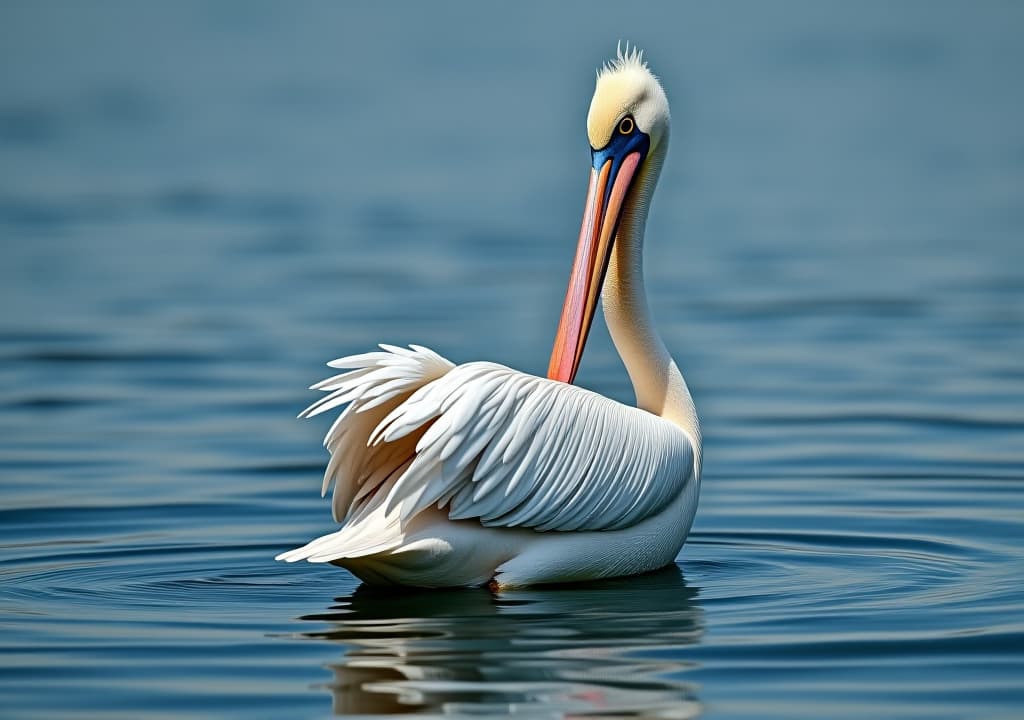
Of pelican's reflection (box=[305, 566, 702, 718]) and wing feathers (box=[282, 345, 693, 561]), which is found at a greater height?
wing feathers (box=[282, 345, 693, 561])

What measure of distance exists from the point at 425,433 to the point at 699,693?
1094mm

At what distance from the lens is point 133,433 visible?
7.79 metres

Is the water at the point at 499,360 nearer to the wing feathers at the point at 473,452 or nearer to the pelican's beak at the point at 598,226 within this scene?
the wing feathers at the point at 473,452

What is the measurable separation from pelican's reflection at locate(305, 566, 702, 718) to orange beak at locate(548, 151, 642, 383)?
2.23 feet

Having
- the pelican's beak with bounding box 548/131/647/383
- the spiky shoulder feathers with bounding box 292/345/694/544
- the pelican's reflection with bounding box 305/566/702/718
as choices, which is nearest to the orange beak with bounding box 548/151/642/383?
the pelican's beak with bounding box 548/131/647/383

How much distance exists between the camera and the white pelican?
4582mm

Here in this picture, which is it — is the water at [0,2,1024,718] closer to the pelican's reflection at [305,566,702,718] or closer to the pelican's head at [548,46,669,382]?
the pelican's reflection at [305,566,702,718]

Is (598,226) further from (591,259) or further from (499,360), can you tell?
(499,360)

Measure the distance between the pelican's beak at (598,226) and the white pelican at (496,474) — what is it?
1 centimetres

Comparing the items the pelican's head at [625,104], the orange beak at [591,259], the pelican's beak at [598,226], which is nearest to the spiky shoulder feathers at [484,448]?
the orange beak at [591,259]

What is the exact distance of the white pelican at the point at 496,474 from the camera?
458 centimetres

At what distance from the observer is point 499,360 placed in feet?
30.2

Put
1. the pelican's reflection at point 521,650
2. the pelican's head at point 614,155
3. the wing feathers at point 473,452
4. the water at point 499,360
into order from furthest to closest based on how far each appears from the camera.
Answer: the pelican's head at point 614,155 → the wing feathers at point 473,452 → the water at point 499,360 → the pelican's reflection at point 521,650

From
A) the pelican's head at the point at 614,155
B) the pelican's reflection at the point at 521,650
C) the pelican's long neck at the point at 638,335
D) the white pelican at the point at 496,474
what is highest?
the pelican's head at the point at 614,155
